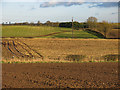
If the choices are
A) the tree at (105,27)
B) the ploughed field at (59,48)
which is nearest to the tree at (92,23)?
the tree at (105,27)

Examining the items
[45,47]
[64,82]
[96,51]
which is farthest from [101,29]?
[64,82]

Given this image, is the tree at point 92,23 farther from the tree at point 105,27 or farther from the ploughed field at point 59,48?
A: the ploughed field at point 59,48

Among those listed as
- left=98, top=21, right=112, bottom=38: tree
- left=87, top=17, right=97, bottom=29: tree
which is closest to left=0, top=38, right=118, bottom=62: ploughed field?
left=98, top=21, right=112, bottom=38: tree

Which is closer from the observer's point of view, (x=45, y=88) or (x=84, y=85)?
(x=45, y=88)

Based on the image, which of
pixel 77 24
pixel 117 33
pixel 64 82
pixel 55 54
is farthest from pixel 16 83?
pixel 77 24

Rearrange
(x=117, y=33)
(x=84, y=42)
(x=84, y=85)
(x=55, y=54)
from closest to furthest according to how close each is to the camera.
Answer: (x=84, y=85) < (x=55, y=54) < (x=84, y=42) < (x=117, y=33)

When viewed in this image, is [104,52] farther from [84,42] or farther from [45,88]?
[45,88]

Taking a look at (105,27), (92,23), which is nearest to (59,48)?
(105,27)

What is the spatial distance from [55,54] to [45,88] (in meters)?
21.8

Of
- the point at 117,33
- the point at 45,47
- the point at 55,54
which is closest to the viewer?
→ the point at 55,54

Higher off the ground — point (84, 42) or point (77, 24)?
point (77, 24)

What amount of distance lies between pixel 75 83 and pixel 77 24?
186 feet

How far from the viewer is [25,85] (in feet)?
29.4

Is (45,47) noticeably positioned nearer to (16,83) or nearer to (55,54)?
(55,54)
